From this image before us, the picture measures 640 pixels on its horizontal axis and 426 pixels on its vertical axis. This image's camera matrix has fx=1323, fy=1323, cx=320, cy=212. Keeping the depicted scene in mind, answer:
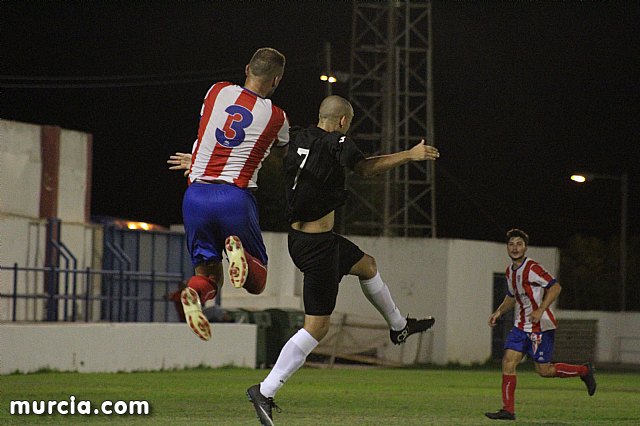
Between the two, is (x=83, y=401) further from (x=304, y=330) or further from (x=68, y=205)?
(x=68, y=205)

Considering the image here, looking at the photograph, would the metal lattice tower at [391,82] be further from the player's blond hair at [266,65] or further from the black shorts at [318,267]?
the player's blond hair at [266,65]

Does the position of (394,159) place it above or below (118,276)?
above

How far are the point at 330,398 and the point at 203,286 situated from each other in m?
8.00

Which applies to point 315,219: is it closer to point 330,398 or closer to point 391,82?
point 330,398

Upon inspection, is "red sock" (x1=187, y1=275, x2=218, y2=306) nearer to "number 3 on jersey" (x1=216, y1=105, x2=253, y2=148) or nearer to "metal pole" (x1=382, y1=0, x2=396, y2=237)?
"number 3 on jersey" (x1=216, y1=105, x2=253, y2=148)

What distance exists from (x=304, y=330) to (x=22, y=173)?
73.6 ft

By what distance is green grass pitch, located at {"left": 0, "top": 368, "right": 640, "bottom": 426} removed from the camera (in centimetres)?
1325

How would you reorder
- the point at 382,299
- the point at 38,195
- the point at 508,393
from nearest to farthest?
the point at 382,299
the point at 508,393
the point at 38,195

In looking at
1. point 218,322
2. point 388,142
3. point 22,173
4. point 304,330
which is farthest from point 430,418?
point 388,142

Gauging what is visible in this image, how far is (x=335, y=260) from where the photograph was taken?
10.7 metres

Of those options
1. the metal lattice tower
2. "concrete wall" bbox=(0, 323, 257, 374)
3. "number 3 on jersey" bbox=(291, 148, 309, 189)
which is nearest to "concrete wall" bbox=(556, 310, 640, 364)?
the metal lattice tower

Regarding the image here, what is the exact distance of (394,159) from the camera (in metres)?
9.96

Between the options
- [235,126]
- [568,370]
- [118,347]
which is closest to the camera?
[235,126]

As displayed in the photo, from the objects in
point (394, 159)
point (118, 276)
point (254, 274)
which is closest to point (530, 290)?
point (394, 159)
